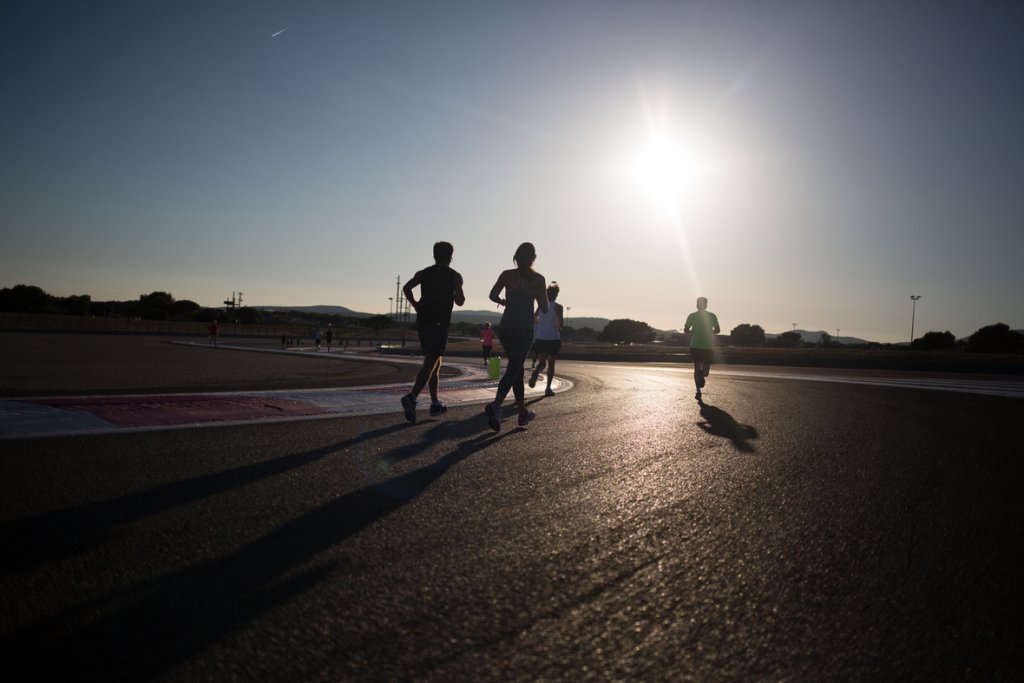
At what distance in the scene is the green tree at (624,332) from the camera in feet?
474

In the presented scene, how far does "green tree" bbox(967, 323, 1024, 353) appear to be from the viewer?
66688mm

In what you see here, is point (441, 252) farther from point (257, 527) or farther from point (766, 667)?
point (766, 667)

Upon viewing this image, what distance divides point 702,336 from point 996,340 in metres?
78.9

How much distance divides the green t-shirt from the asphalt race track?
21.5 ft

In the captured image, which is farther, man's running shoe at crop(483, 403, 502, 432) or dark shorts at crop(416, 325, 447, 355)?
dark shorts at crop(416, 325, 447, 355)

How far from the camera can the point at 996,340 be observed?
70.0m

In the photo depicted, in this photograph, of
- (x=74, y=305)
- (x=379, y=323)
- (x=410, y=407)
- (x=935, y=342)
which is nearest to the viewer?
(x=410, y=407)

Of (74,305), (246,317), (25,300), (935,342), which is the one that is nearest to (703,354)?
(935,342)

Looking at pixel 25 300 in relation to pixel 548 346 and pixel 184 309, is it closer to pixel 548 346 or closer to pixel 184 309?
pixel 184 309

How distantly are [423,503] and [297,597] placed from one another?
126 centimetres

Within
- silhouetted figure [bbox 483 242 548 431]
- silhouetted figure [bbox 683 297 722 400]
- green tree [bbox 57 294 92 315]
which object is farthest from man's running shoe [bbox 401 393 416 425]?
green tree [bbox 57 294 92 315]

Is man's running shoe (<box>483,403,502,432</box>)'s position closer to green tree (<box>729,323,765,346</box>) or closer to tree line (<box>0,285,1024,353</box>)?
tree line (<box>0,285,1024,353</box>)

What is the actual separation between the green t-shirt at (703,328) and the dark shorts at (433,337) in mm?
6488

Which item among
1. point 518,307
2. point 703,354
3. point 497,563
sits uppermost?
point 518,307
